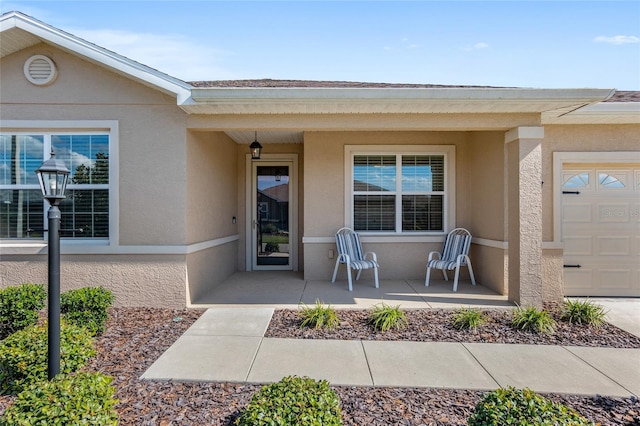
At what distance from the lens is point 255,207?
7.79 m

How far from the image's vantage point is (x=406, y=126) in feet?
16.3

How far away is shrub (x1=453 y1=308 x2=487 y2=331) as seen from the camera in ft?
13.9

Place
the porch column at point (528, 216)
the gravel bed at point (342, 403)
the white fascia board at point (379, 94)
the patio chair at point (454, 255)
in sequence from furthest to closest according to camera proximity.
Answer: the patio chair at point (454, 255) → the porch column at point (528, 216) → the white fascia board at point (379, 94) → the gravel bed at point (342, 403)

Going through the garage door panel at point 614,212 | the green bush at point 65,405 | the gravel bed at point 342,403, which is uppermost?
the garage door panel at point 614,212

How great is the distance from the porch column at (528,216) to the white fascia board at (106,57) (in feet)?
15.9

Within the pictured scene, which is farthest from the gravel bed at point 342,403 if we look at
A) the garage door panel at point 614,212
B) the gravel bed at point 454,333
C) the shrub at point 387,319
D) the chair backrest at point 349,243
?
the garage door panel at point 614,212

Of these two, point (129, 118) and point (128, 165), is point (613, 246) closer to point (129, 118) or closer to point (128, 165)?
point (128, 165)

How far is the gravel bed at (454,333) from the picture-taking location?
3971 millimetres

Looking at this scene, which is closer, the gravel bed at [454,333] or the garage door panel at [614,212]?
the gravel bed at [454,333]

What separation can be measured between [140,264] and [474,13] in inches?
261

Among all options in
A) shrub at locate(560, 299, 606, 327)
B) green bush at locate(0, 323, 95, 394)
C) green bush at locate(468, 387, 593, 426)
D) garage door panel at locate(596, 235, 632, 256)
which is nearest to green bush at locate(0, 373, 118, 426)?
green bush at locate(0, 323, 95, 394)

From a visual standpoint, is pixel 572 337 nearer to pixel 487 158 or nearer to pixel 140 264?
pixel 487 158

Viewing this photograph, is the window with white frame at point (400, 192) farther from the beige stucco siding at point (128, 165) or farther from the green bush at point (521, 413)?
the green bush at point (521, 413)

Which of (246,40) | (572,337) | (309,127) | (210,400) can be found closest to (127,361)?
(210,400)
